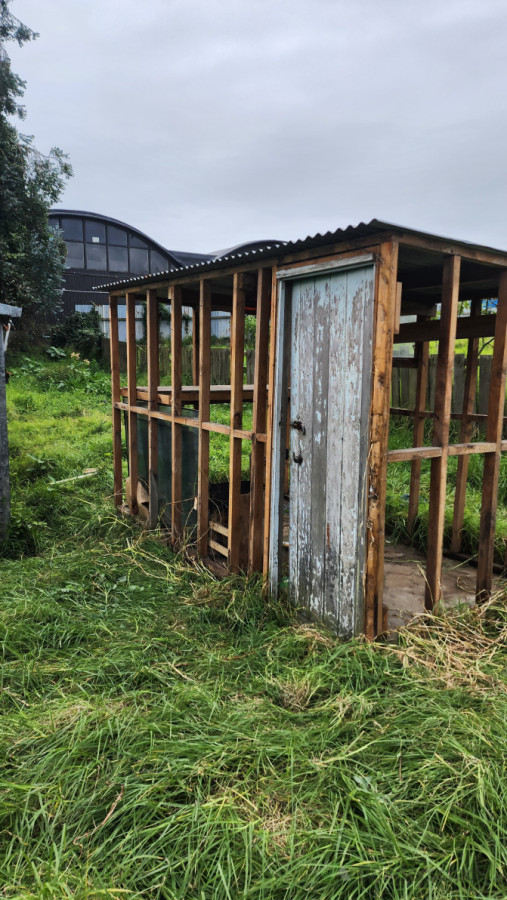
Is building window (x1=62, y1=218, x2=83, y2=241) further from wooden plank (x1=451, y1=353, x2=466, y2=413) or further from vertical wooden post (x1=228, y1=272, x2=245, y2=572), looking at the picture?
vertical wooden post (x1=228, y1=272, x2=245, y2=572)

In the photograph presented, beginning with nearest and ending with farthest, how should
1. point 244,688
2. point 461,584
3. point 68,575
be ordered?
1. point 244,688
2. point 461,584
3. point 68,575

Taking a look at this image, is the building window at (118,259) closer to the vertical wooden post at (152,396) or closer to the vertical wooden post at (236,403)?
the vertical wooden post at (152,396)

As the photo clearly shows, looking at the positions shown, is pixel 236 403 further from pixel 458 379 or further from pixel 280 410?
pixel 458 379

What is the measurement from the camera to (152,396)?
246 inches

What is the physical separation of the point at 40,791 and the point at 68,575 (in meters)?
2.77

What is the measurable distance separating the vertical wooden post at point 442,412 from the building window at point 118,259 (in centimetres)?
2205

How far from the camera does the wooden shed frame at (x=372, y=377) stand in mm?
3355

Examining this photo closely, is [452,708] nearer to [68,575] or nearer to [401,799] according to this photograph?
[401,799]

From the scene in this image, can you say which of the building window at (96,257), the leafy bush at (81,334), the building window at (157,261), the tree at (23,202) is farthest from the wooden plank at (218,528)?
the building window at (157,261)

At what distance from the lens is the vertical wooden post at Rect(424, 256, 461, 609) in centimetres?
356

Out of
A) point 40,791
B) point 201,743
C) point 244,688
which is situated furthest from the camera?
point 244,688

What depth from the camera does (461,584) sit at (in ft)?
15.5

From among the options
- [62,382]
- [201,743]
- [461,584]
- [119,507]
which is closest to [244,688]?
→ [201,743]

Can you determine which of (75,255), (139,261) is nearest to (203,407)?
(75,255)
